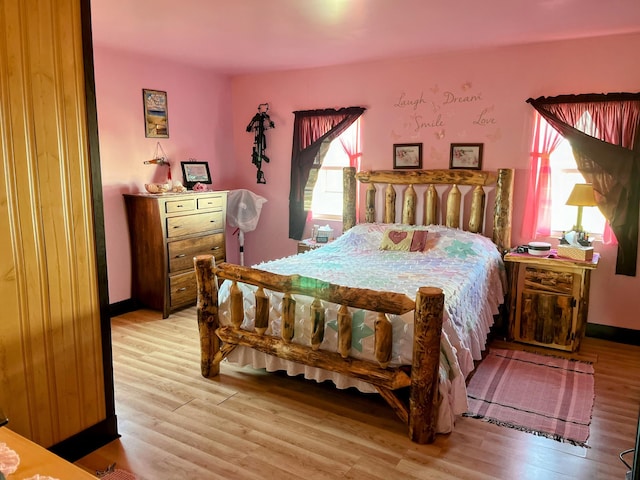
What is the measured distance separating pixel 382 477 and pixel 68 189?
203 centimetres

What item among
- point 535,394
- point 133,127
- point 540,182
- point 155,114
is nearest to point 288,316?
point 535,394

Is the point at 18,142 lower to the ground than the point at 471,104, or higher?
lower

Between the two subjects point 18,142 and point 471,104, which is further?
point 471,104

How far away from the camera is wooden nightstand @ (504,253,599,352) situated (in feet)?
12.2

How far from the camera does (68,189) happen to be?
7.34 feet

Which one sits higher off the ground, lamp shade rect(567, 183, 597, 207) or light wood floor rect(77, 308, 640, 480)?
lamp shade rect(567, 183, 597, 207)

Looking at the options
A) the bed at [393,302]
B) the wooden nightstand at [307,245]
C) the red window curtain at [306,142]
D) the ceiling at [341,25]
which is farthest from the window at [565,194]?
the wooden nightstand at [307,245]

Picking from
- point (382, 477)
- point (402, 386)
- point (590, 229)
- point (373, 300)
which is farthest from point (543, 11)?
point (382, 477)

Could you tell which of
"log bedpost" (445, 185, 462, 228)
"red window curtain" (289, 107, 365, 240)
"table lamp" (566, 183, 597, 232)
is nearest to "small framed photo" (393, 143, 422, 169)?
"log bedpost" (445, 185, 462, 228)

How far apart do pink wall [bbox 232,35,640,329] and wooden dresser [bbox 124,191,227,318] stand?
1.13 m

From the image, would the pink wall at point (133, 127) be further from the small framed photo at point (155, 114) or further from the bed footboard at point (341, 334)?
the bed footboard at point (341, 334)

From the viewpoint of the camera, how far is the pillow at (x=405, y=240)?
4.21 metres

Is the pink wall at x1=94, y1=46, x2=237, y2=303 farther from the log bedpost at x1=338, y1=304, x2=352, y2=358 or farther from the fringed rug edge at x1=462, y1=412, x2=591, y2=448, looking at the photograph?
the fringed rug edge at x1=462, y1=412, x2=591, y2=448

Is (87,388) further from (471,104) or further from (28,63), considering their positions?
(471,104)
